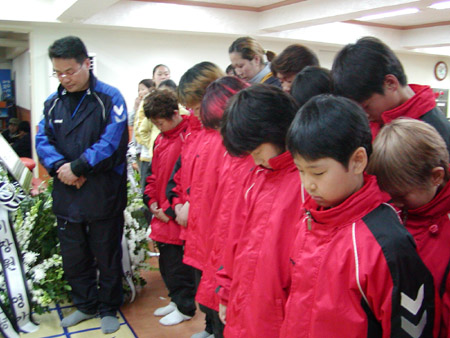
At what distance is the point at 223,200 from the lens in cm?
176

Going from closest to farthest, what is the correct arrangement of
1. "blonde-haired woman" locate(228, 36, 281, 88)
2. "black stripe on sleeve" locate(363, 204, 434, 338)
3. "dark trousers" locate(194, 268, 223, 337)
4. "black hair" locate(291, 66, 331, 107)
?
"black stripe on sleeve" locate(363, 204, 434, 338)
"black hair" locate(291, 66, 331, 107)
"dark trousers" locate(194, 268, 223, 337)
"blonde-haired woman" locate(228, 36, 281, 88)

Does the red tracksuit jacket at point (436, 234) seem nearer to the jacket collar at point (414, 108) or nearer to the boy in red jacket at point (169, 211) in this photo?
the jacket collar at point (414, 108)

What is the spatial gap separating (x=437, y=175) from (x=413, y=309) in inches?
15.8

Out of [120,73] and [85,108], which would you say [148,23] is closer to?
[120,73]

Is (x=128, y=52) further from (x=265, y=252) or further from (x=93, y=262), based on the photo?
(x=265, y=252)

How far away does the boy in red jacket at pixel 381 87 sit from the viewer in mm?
1413

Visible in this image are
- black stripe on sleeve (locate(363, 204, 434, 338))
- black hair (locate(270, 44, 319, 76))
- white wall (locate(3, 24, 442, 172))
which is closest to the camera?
black stripe on sleeve (locate(363, 204, 434, 338))

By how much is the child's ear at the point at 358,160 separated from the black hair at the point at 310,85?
0.61m

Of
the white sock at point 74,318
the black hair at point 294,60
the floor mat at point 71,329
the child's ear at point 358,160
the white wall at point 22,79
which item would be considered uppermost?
the black hair at point 294,60

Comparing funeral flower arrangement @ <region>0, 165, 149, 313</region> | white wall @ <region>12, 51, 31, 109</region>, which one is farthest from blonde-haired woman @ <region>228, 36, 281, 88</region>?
white wall @ <region>12, 51, 31, 109</region>

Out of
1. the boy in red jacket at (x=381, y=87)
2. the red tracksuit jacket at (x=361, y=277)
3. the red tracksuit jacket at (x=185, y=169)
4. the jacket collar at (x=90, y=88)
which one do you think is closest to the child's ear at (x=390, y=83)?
the boy in red jacket at (x=381, y=87)

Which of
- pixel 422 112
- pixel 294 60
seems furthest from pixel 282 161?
pixel 294 60

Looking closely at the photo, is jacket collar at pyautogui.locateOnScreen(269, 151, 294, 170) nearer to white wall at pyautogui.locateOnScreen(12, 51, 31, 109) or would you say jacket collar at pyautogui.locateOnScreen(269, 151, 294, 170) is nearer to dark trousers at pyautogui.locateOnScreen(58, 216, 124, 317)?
dark trousers at pyautogui.locateOnScreen(58, 216, 124, 317)

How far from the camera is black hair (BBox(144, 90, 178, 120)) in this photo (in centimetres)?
257
